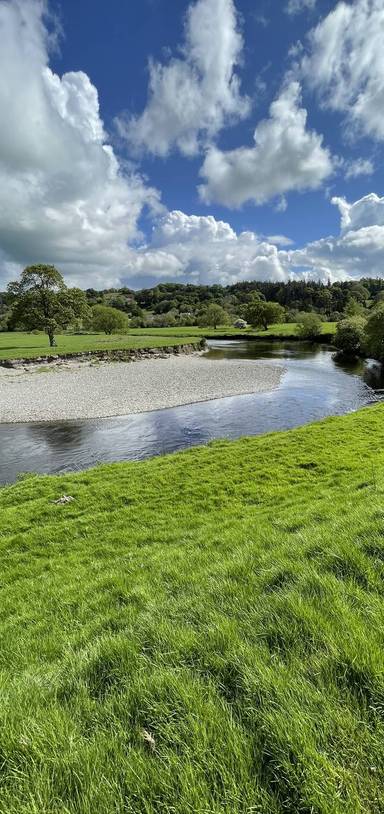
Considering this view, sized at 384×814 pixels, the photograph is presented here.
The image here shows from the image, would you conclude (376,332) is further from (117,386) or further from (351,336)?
(117,386)

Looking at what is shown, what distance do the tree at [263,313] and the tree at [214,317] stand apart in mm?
15623

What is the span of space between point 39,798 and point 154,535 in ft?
23.2

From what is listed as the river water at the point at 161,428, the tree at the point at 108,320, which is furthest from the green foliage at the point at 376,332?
the tree at the point at 108,320

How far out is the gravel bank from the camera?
2734cm

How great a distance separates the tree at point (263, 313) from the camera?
4803 inches

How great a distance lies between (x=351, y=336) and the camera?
Result: 66.6 m

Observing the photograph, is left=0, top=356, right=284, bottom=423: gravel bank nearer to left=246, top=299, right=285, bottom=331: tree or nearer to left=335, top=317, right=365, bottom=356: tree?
left=335, top=317, right=365, bottom=356: tree

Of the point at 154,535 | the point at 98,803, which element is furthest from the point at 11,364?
the point at 98,803

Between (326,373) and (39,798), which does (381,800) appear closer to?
(39,798)

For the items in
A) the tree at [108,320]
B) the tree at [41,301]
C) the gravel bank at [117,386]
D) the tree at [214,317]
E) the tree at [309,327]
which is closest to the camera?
the gravel bank at [117,386]

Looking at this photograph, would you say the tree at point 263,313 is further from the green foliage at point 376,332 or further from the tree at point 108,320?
the green foliage at point 376,332

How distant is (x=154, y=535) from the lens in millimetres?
9414

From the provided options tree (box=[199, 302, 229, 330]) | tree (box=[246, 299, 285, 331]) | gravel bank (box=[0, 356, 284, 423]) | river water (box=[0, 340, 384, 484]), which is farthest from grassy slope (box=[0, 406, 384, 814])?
tree (box=[199, 302, 229, 330])

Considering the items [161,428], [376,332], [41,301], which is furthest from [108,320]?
[161,428]
